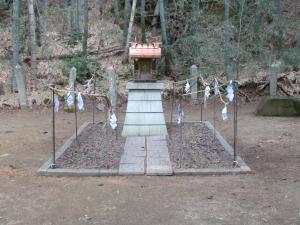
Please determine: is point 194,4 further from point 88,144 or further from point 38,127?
point 88,144

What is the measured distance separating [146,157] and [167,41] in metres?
8.67

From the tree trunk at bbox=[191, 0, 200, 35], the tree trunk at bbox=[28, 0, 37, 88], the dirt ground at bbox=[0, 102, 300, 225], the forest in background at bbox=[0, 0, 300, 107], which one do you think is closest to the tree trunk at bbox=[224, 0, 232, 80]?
the forest in background at bbox=[0, 0, 300, 107]

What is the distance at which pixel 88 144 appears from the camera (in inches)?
280

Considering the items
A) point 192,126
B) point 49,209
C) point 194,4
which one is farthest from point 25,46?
point 49,209

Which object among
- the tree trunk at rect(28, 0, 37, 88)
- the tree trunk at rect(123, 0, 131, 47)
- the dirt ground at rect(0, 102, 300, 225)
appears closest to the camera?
the dirt ground at rect(0, 102, 300, 225)

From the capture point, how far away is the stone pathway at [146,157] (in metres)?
5.41

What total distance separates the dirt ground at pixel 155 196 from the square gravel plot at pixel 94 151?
0.36m

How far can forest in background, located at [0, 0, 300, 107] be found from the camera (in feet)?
43.5

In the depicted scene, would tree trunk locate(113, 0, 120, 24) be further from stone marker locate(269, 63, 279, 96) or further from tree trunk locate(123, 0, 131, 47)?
stone marker locate(269, 63, 279, 96)

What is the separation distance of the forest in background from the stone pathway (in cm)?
525

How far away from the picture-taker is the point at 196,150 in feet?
21.7

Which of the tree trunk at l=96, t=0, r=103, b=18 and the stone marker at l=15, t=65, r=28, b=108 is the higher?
the tree trunk at l=96, t=0, r=103, b=18

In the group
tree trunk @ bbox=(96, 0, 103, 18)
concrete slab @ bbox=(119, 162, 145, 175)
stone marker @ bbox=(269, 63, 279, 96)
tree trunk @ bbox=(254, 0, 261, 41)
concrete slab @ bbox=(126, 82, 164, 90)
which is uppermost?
tree trunk @ bbox=(96, 0, 103, 18)

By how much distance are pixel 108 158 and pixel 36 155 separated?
1052 mm
